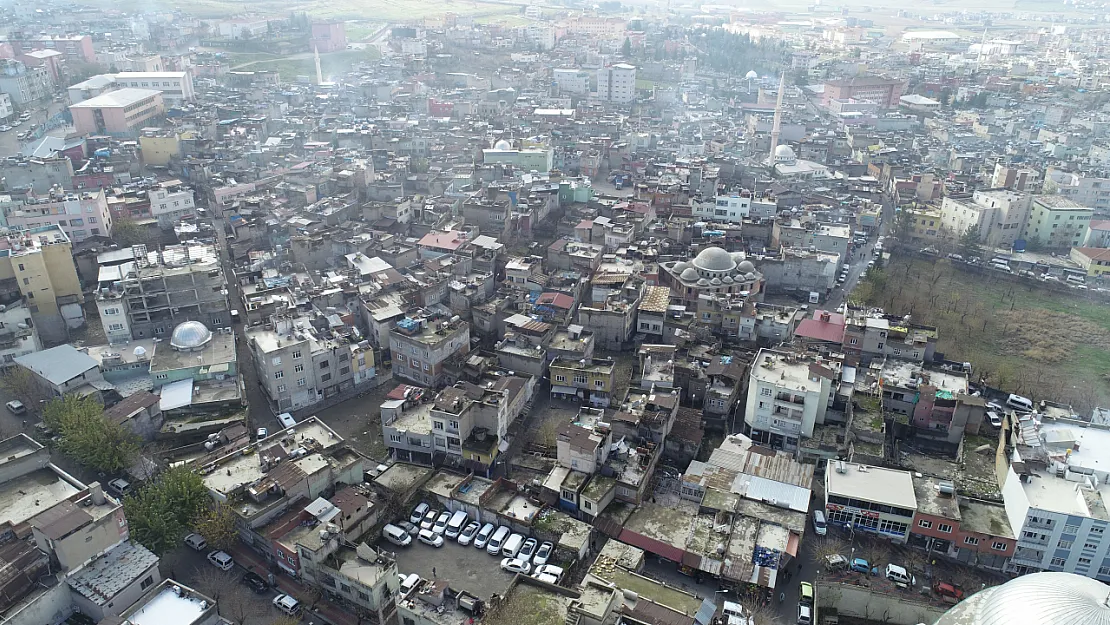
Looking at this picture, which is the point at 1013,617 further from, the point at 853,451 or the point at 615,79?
the point at 615,79

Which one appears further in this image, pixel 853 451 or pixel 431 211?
pixel 431 211

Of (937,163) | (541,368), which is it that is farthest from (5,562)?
(937,163)

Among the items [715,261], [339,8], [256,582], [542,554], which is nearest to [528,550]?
[542,554]

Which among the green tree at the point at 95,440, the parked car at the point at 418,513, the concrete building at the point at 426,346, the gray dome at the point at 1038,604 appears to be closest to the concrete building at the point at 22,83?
the green tree at the point at 95,440

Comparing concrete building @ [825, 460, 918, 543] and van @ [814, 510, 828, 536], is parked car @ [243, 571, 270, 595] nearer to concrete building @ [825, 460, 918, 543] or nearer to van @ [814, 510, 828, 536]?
van @ [814, 510, 828, 536]

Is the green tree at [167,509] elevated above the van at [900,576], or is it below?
above

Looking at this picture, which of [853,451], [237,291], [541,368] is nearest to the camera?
[853,451]

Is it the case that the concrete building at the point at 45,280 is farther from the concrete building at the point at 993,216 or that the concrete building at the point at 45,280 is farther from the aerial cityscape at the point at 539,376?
the concrete building at the point at 993,216

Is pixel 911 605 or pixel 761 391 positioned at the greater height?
pixel 761 391
